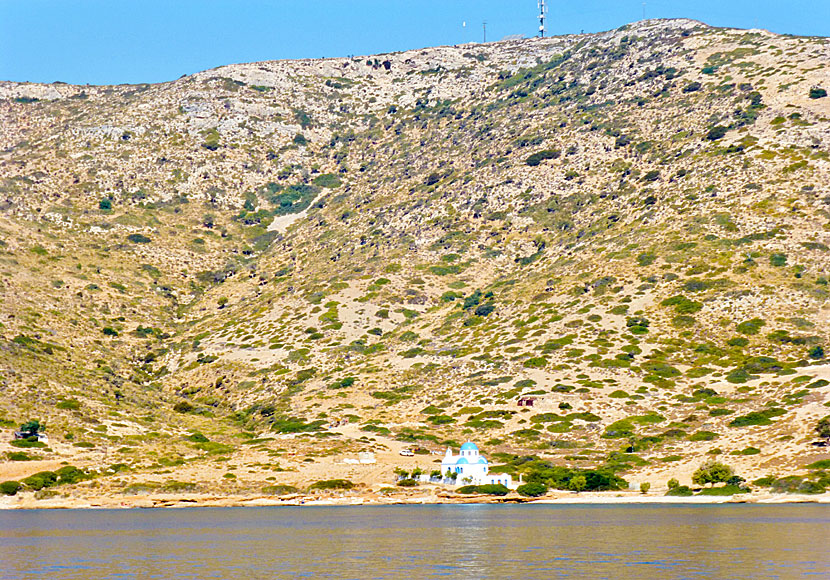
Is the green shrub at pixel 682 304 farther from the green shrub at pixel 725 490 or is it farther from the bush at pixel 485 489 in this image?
the bush at pixel 485 489

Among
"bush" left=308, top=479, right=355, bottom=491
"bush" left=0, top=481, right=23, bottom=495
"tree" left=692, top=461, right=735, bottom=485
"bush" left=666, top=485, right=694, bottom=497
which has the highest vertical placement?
"tree" left=692, top=461, right=735, bottom=485

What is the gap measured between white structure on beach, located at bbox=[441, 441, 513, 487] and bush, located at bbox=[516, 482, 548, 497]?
3378mm

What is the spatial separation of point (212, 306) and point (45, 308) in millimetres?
32109

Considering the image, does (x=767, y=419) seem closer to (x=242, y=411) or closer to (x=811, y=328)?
(x=811, y=328)

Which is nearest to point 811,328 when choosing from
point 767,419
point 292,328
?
point 767,419

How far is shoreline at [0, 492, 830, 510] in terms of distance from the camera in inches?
3408

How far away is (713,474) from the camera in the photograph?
9194 cm

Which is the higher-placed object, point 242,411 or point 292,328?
point 292,328

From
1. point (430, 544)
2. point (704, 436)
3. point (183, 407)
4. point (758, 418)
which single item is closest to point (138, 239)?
point (183, 407)

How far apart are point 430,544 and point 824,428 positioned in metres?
58.4

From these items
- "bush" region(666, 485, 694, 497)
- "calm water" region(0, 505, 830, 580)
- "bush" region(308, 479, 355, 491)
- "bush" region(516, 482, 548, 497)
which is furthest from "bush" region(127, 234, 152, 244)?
"bush" region(666, 485, 694, 497)

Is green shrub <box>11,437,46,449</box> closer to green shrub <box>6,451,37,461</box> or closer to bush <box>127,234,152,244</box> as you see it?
green shrub <box>6,451,37,461</box>

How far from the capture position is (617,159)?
192m

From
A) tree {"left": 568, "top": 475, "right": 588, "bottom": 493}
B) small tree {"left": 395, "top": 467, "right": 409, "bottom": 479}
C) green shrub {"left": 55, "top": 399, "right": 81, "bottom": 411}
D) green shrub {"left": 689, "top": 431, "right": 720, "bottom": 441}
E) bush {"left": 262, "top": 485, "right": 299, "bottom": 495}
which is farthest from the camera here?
green shrub {"left": 55, "top": 399, "right": 81, "bottom": 411}
